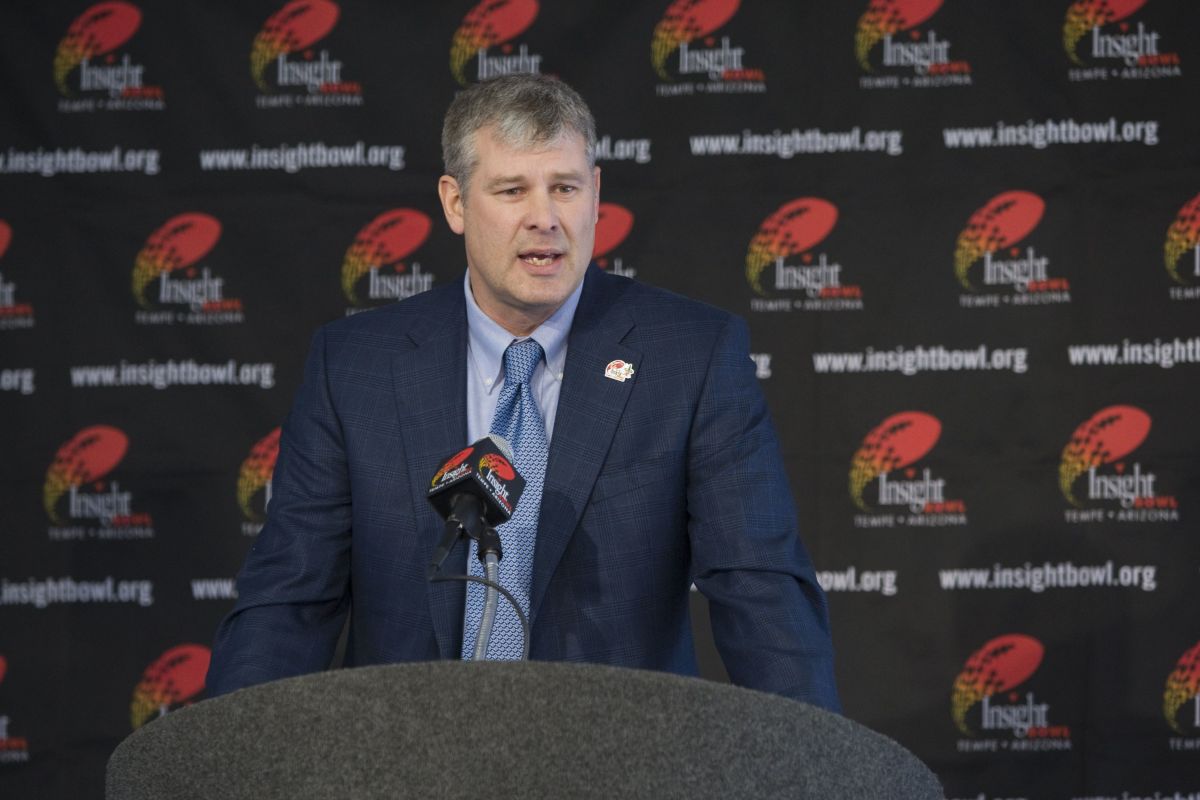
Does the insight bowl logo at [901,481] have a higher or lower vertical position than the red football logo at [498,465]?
lower

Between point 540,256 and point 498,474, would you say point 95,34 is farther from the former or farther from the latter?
point 498,474

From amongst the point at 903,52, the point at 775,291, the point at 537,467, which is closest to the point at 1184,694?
the point at 775,291

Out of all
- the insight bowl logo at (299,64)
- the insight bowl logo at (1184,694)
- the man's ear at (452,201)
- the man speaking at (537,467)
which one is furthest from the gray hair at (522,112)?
the insight bowl logo at (1184,694)

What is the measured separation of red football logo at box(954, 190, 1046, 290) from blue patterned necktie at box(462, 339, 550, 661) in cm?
226

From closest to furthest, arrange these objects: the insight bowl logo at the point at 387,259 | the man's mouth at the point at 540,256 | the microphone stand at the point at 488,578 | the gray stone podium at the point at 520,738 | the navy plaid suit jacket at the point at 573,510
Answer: the gray stone podium at the point at 520,738, the microphone stand at the point at 488,578, the navy plaid suit jacket at the point at 573,510, the man's mouth at the point at 540,256, the insight bowl logo at the point at 387,259

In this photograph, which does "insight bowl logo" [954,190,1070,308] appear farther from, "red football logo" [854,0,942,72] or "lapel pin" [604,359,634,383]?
"lapel pin" [604,359,634,383]

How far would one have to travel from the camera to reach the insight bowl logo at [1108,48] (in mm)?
4051

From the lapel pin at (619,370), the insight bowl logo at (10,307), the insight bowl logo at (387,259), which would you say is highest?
the insight bowl logo at (387,259)

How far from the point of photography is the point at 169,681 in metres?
4.16

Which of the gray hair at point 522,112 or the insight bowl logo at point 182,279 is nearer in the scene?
the gray hair at point 522,112

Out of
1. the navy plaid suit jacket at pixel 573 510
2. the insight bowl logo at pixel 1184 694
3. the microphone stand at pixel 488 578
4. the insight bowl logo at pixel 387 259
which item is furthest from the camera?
the insight bowl logo at pixel 387 259

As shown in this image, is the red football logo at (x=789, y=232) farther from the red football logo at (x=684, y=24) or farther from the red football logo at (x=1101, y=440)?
the red football logo at (x=1101, y=440)

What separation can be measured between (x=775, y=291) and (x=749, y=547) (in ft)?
7.35

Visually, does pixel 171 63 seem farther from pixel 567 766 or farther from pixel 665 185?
pixel 567 766
